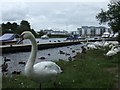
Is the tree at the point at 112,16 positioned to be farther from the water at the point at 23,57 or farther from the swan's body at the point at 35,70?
the swan's body at the point at 35,70

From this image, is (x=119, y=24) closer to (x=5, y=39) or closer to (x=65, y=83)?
(x=65, y=83)

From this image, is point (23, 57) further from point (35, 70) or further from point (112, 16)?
point (35, 70)

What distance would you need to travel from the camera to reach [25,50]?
43.1 meters

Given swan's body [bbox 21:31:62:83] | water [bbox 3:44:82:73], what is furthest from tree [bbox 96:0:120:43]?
swan's body [bbox 21:31:62:83]

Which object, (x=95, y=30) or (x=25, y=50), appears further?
(x=95, y=30)

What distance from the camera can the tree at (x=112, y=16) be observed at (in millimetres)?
28672

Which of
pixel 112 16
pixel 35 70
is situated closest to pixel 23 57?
pixel 112 16

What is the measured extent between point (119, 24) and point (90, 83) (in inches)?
711

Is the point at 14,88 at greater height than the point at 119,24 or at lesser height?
lesser

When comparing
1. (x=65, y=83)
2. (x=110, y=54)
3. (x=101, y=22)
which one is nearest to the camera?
(x=65, y=83)

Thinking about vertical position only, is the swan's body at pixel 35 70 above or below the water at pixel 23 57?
above

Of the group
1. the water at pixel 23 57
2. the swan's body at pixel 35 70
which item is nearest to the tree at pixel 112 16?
the water at pixel 23 57

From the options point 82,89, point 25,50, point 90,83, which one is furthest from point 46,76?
point 25,50

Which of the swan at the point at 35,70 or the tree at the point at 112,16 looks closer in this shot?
the swan at the point at 35,70
